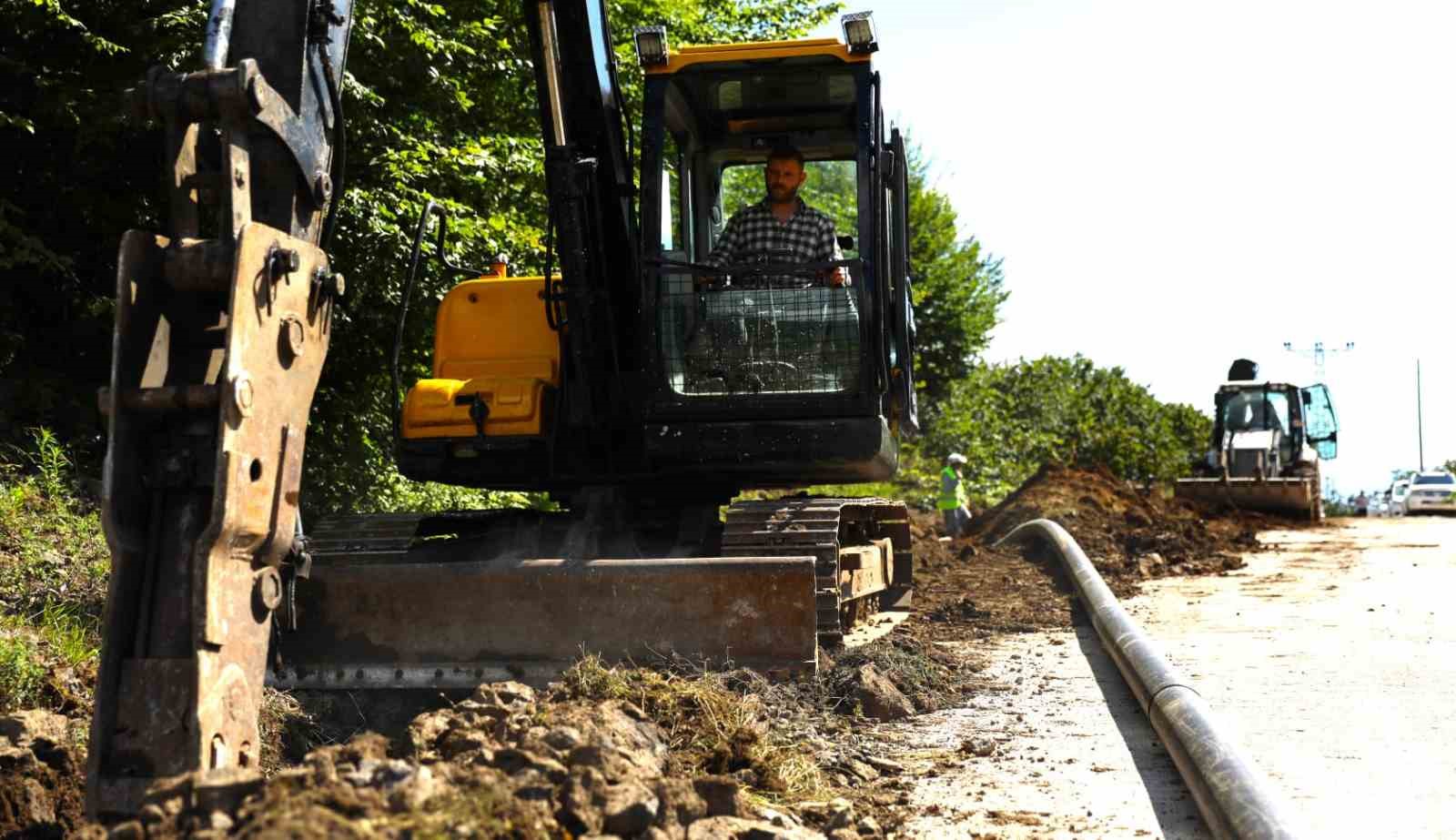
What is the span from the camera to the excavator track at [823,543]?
716 cm

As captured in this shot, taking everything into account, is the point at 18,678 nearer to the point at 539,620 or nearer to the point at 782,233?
the point at 539,620

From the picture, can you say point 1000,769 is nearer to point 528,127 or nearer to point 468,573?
point 468,573

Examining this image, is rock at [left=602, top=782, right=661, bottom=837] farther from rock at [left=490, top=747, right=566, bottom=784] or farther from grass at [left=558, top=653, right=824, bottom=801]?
grass at [left=558, top=653, right=824, bottom=801]

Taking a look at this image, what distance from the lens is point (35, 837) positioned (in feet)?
14.5

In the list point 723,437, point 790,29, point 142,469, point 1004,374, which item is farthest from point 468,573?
point 1004,374

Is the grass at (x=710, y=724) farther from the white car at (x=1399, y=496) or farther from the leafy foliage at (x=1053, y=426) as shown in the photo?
the white car at (x=1399, y=496)

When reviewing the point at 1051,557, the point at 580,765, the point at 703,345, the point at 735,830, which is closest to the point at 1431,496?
the point at 1051,557

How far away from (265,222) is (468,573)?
2470mm

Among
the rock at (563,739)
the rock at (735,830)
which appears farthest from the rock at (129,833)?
the rock at (735,830)

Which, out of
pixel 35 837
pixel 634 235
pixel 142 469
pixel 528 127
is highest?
pixel 528 127

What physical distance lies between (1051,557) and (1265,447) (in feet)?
45.6

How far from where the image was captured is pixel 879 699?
21.7 ft

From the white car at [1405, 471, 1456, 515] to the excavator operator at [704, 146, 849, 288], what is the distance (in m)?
39.7

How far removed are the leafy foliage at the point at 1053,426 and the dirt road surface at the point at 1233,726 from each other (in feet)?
77.3
